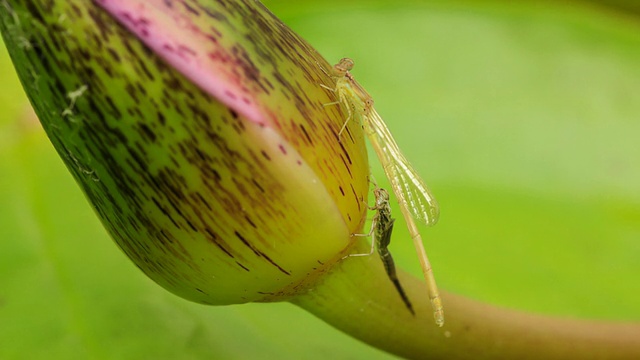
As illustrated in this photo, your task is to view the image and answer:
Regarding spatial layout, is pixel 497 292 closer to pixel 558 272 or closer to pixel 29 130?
pixel 558 272

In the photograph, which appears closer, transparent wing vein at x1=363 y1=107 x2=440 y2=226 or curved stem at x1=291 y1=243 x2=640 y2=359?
curved stem at x1=291 y1=243 x2=640 y2=359

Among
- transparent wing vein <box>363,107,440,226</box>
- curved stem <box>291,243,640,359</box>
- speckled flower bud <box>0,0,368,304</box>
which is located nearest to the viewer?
speckled flower bud <box>0,0,368,304</box>

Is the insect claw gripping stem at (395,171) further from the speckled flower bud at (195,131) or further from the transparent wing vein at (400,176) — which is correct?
the speckled flower bud at (195,131)

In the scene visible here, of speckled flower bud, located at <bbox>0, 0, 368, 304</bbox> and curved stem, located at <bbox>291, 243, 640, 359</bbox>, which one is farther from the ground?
speckled flower bud, located at <bbox>0, 0, 368, 304</bbox>

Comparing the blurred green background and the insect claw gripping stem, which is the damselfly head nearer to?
the insect claw gripping stem

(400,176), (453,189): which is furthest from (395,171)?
(453,189)

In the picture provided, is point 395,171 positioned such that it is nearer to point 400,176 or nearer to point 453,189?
point 400,176

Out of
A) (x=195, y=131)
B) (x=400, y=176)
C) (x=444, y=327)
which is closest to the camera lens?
(x=195, y=131)

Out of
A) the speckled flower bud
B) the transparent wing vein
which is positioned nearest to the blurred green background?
the transparent wing vein
